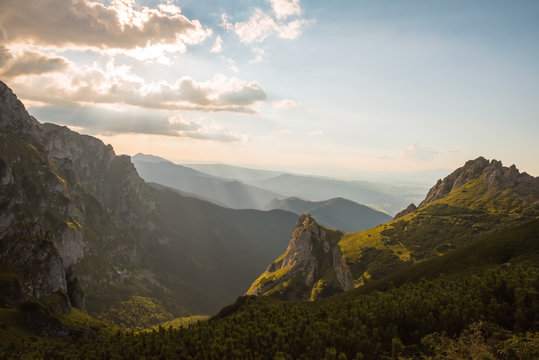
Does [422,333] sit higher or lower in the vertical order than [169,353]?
higher

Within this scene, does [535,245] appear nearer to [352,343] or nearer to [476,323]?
[476,323]

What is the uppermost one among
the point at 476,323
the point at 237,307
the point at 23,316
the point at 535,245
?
the point at 535,245

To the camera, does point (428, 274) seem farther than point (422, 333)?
Yes

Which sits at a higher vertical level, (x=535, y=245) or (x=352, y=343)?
(x=535, y=245)

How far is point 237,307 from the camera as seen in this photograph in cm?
19925

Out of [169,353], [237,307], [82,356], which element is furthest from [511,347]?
[237,307]

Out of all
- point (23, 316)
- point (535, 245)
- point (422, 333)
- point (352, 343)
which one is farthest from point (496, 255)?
point (23, 316)

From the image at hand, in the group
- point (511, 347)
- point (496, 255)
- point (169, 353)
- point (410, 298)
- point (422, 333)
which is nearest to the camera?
point (511, 347)

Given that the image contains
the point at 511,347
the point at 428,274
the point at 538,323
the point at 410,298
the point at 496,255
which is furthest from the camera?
the point at 428,274

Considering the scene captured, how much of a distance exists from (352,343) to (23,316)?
734ft

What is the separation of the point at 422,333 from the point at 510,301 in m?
21.0

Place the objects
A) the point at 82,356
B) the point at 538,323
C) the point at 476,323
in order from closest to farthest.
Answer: the point at 538,323 < the point at 476,323 < the point at 82,356

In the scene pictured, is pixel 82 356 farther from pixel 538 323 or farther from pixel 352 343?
pixel 538 323

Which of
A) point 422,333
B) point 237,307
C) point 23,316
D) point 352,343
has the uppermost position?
point 422,333
